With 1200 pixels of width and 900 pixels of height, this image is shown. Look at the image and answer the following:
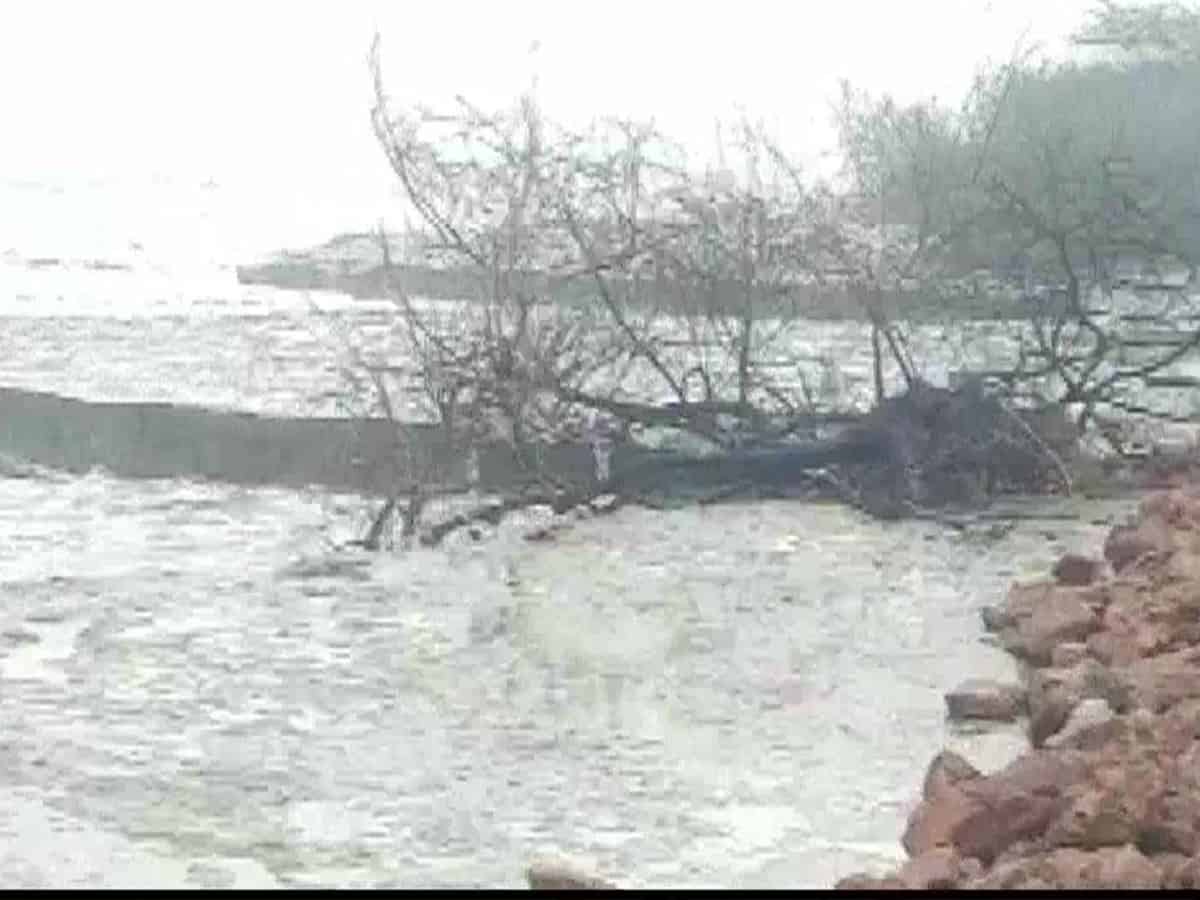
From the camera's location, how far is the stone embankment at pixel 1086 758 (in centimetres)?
643

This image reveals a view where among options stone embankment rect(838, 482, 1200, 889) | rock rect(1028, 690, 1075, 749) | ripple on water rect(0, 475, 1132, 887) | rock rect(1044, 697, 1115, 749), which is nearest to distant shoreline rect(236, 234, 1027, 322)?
ripple on water rect(0, 475, 1132, 887)

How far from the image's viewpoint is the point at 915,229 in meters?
17.6

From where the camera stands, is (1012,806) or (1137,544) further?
(1137,544)

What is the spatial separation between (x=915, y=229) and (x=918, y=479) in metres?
3.30

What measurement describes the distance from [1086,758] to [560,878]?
5.34 feet

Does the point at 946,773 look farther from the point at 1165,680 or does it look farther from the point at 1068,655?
the point at 1068,655

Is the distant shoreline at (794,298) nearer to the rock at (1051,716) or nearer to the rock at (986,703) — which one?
the rock at (986,703)

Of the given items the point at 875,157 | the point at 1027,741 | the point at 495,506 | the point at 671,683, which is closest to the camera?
the point at 1027,741

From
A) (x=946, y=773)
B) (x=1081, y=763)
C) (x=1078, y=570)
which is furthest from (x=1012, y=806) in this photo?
(x=1078, y=570)

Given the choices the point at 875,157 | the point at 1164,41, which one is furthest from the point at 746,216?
the point at 1164,41

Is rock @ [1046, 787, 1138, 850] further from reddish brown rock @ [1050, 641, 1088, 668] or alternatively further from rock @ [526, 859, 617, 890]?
reddish brown rock @ [1050, 641, 1088, 668]

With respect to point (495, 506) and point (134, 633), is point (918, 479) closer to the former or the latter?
point (495, 506)

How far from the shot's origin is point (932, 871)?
6680 millimetres

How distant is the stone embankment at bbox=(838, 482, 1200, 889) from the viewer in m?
6.43
